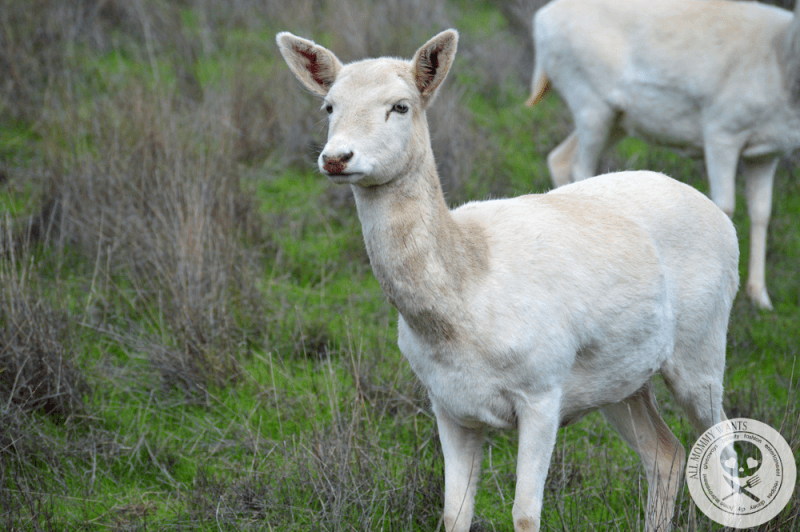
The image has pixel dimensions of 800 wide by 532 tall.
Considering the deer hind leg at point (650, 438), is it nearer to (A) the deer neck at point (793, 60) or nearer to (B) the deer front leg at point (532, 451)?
(B) the deer front leg at point (532, 451)

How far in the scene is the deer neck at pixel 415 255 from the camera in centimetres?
255

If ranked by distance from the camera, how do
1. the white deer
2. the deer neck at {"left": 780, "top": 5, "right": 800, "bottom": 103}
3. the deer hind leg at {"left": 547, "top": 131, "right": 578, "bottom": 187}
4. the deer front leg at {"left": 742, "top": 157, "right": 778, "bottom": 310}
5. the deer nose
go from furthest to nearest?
the deer hind leg at {"left": 547, "top": 131, "right": 578, "bottom": 187} → the deer front leg at {"left": 742, "top": 157, "right": 778, "bottom": 310} → the white deer → the deer neck at {"left": 780, "top": 5, "right": 800, "bottom": 103} → the deer nose

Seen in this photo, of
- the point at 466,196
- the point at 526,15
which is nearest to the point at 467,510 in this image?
the point at 466,196

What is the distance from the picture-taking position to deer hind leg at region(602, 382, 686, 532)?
308 centimetres

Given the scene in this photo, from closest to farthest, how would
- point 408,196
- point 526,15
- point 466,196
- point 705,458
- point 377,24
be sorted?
point 408,196
point 705,458
point 466,196
point 377,24
point 526,15

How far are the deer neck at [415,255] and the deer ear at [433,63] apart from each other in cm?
28

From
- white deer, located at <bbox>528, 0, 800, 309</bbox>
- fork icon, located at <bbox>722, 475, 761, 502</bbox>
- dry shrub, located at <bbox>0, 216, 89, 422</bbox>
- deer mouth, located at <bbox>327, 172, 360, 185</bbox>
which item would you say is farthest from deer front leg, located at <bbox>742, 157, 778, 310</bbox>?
dry shrub, located at <bbox>0, 216, 89, 422</bbox>

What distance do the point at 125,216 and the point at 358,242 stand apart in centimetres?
160

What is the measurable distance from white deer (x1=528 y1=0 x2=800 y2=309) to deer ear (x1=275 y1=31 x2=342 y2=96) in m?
3.18

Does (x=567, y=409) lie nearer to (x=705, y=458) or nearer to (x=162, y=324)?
(x=705, y=458)

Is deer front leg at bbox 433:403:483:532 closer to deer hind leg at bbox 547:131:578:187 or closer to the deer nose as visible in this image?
the deer nose

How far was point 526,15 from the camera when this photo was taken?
9.98 m

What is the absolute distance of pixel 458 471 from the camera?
2824mm

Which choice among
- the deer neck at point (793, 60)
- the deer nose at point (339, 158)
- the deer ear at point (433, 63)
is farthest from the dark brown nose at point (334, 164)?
the deer neck at point (793, 60)
